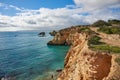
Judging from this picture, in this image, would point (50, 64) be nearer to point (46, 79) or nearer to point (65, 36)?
point (46, 79)

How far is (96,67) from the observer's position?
19156 millimetres

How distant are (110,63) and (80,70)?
3.57 m

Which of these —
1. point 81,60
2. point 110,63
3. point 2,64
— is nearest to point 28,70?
point 2,64

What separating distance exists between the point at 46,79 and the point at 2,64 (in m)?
21.4

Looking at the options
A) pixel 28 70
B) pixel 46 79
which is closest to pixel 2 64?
pixel 28 70

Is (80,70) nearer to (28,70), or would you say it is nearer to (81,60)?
(81,60)

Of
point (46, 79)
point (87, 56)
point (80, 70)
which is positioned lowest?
point (46, 79)

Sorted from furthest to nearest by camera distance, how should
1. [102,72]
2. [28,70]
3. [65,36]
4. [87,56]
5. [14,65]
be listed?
[65,36] < [14,65] < [28,70] < [87,56] < [102,72]

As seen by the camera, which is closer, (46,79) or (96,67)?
(96,67)

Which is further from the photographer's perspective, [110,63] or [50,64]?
[50,64]

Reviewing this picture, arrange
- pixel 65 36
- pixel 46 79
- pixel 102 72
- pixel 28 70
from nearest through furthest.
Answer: pixel 102 72
pixel 46 79
pixel 28 70
pixel 65 36

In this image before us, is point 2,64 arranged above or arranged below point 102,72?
below

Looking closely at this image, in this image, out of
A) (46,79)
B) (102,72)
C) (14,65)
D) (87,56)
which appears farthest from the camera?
(14,65)

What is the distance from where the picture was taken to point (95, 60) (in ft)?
64.5
